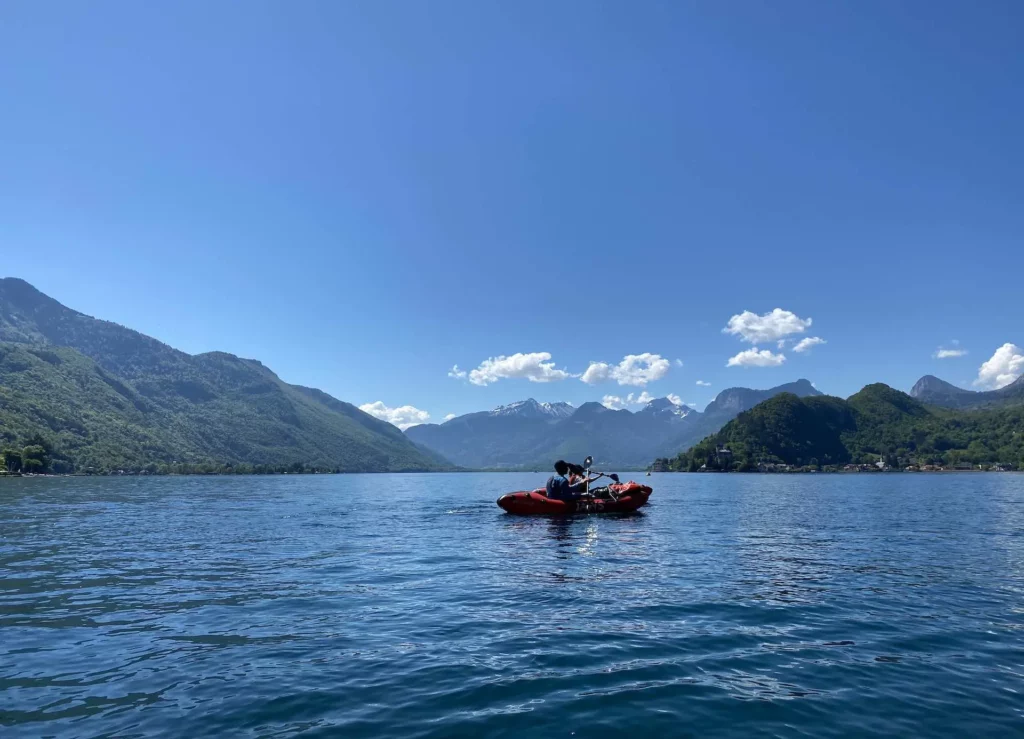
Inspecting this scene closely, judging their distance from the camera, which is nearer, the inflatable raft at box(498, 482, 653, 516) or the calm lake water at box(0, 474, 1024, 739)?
the calm lake water at box(0, 474, 1024, 739)

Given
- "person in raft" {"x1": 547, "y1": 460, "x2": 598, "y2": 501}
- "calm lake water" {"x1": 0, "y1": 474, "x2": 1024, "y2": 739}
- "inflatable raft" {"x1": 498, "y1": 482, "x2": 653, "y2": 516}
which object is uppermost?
"person in raft" {"x1": 547, "y1": 460, "x2": 598, "y2": 501}

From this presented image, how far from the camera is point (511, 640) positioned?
13016mm

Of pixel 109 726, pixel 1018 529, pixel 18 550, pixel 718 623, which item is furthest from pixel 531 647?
pixel 1018 529

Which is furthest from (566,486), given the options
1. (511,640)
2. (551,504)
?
(511,640)

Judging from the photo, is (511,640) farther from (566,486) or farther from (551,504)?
(566,486)

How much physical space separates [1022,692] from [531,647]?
366 inches

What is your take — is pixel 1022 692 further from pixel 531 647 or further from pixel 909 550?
pixel 909 550

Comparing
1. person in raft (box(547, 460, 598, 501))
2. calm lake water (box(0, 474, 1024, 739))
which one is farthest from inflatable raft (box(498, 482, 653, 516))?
calm lake water (box(0, 474, 1024, 739))

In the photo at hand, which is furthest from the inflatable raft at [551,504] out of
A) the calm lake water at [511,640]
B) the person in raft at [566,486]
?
the calm lake water at [511,640]

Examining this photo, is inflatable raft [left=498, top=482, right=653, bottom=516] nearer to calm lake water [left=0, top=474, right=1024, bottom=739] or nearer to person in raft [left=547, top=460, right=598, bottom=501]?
person in raft [left=547, top=460, right=598, bottom=501]

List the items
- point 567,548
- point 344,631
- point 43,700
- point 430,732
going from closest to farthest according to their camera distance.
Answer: point 430,732, point 43,700, point 344,631, point 567,548

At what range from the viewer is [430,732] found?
8.43 m

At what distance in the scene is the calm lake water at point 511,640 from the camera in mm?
9039

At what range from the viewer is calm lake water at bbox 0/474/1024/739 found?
904cm
